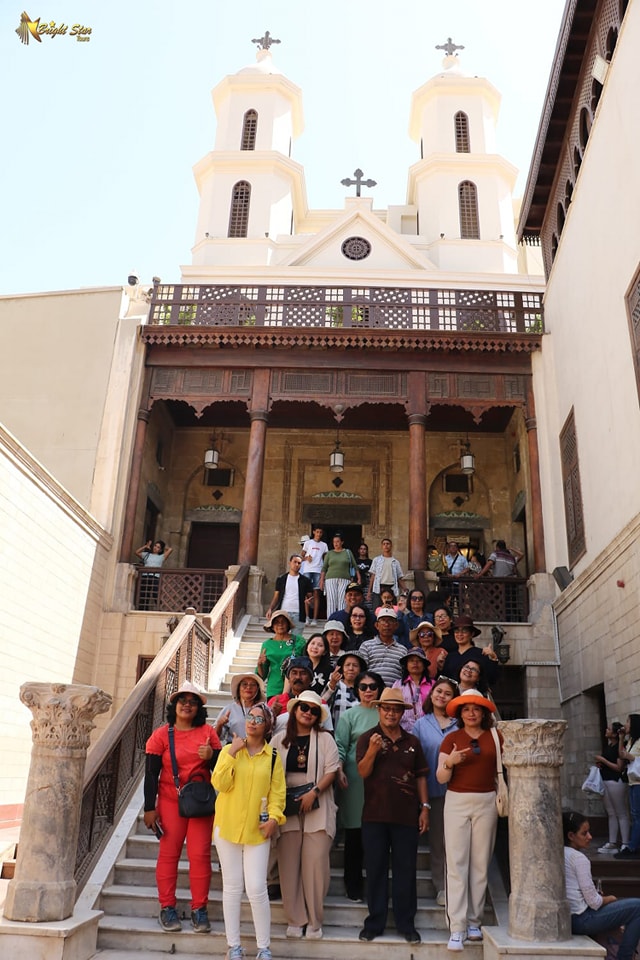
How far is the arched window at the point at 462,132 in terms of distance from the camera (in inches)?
961

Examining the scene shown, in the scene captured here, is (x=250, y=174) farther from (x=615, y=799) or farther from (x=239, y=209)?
(x=615, y=799)

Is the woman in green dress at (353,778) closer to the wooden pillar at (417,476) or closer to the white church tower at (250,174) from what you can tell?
the wooden pillar at (417,476)

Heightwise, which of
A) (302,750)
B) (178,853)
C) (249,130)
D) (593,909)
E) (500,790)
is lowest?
(593,909)

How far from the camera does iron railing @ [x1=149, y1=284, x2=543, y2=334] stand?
50.3 feet

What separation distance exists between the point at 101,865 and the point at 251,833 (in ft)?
5.53

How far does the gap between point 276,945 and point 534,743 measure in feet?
7.16

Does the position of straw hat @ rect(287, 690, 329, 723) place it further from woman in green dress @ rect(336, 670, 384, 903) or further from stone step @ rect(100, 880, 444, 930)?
stone step @ rect(100, 880, 444, 930)

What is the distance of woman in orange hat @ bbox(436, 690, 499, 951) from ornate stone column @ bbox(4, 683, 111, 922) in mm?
2485

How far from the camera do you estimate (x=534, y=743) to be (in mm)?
5434

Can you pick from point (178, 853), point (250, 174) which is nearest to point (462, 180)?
point (250, 174)

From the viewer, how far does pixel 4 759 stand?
10180mm

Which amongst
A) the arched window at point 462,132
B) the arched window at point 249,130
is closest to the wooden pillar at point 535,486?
the arched window at point 462,132

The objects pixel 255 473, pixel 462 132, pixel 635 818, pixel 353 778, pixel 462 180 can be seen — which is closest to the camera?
pixel 353 778

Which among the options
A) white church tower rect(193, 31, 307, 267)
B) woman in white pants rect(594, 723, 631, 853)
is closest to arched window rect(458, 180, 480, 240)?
white church tower rect(193, 31, 307, 267)
